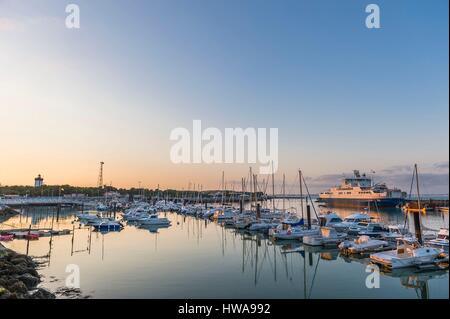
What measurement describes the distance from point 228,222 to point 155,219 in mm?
12306

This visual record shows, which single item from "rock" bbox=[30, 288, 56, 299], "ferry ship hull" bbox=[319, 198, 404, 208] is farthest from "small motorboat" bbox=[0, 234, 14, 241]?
"ferry ship hull" bbox=[319, 198, 404, 208]

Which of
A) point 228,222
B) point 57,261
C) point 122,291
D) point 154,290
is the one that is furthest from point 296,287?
point 228,222

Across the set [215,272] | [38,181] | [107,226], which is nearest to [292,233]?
[215,272]

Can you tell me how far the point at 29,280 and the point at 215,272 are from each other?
1143 cm

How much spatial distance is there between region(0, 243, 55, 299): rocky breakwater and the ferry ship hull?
→ 246ft

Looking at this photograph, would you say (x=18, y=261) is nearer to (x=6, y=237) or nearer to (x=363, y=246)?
(x=6, y=237)

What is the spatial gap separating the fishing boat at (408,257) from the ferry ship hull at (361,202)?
5869 cm

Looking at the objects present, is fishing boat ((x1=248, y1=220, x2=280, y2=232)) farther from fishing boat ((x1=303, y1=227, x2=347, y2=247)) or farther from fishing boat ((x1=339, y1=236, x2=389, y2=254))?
fishing boat ((x1=339, y1=236, x2=389, y2=254))

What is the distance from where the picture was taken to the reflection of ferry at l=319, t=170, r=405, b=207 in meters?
92.6

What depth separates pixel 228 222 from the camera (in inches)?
2126

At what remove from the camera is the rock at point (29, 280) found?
57.3 feet

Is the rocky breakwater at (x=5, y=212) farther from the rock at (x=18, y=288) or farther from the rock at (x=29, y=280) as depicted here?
the rock at (x=18, y=288)

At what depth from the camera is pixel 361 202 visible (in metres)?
97.9

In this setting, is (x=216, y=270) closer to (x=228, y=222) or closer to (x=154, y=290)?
(x=154, y=290)
